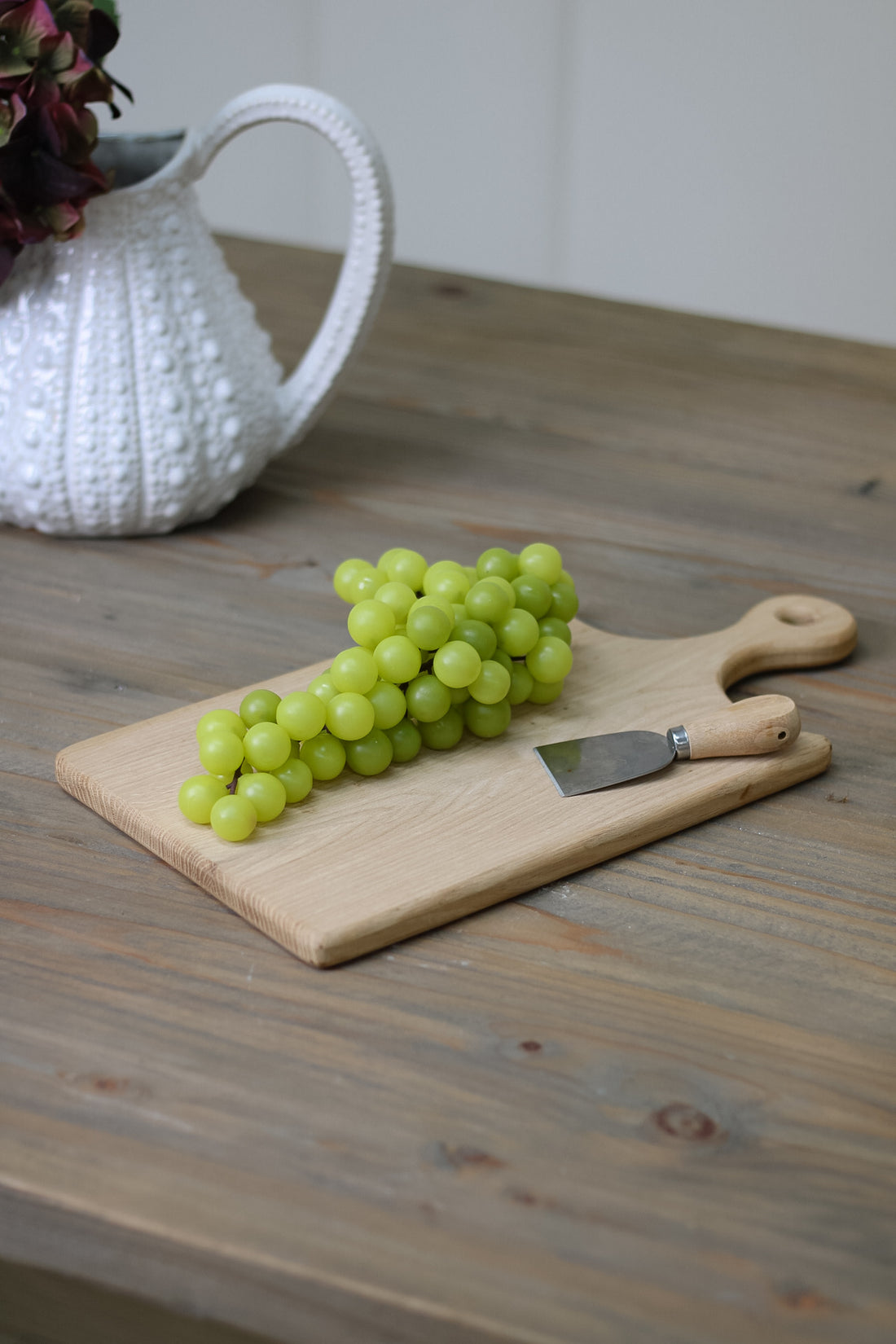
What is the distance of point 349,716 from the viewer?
28.4 inches

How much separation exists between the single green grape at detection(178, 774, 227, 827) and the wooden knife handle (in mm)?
277

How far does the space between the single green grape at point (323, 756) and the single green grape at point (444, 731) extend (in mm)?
58

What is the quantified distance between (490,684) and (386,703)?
64 mm

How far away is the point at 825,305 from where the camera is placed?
2.48 meters

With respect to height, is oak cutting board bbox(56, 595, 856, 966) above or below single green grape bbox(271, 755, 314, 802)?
below

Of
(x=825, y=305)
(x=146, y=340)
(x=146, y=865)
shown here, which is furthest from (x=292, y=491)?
(x=825, y=305)

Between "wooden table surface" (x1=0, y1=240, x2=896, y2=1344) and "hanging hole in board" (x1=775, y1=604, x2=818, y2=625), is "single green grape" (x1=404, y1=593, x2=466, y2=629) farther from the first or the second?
"hanging hole in board" (x1=775, y1=604, x2=818, y2=625)

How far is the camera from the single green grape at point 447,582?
79cm

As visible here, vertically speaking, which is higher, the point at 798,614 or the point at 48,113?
the point at 48,113

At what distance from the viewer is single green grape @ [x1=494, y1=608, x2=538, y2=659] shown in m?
0.79

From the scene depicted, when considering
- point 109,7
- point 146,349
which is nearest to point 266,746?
point 146,349

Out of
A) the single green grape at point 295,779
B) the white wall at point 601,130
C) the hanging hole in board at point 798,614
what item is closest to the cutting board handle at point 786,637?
the hanging hole in board at point 798,614

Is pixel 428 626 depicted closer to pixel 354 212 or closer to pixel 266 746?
pixel 266 746

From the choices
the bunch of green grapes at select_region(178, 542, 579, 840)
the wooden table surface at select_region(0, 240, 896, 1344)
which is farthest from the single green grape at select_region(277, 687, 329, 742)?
the wooden table surface at select_region(0, 240, 896, 1344)
